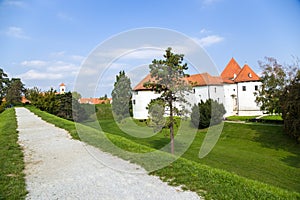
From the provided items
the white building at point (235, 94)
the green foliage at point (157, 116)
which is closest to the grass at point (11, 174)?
the green foliage at point (157, 116)

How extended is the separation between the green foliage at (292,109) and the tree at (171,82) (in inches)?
416

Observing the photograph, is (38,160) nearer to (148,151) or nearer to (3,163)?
(3,163)

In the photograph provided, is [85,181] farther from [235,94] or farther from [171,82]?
[235,94]

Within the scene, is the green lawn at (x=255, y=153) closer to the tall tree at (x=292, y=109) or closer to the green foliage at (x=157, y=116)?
the tall tree at (x=292, y=109)

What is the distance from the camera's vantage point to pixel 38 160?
23.4 ft

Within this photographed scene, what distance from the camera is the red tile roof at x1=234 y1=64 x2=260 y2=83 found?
4016 cm

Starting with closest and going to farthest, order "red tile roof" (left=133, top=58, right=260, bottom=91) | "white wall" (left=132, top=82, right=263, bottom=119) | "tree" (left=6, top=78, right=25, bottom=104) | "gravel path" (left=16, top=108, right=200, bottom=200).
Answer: "gravel path" (left=16, top=108, right=200, bottom=200), "white wall" (left=132, top=82, right=263, bottom=119), "red tile roof" (left=133, top=58, right=260, bottom=91), "tree" (left=6, top=78, right=25, bottom=104)

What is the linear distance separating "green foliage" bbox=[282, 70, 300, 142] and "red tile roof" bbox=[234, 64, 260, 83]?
67.2 ft

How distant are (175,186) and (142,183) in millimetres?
694

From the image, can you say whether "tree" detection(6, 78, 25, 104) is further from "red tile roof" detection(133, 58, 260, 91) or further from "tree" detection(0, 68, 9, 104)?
"red tile roof" detection(133, 58, 260, 91)

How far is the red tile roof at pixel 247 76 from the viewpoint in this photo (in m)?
40.2

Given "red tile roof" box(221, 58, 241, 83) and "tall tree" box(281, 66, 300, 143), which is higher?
"red tile roof" box(221, 58, 241, 83)

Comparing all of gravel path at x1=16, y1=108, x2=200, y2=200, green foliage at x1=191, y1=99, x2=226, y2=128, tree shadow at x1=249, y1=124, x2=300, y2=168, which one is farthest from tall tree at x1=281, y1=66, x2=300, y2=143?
gravel path at x1=16, y1=108, x2=200, y2=200

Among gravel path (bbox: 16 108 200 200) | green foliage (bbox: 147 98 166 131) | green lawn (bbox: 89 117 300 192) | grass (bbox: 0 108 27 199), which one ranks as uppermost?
green foliage (bbox: 147 98 166 131)
